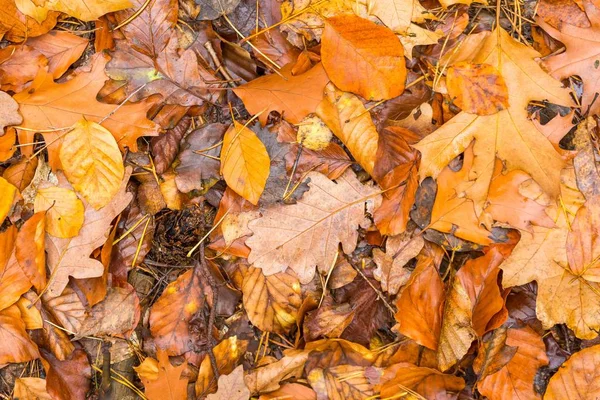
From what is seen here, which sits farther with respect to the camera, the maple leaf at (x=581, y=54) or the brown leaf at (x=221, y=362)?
the brown leaf at (x=221, y=362)

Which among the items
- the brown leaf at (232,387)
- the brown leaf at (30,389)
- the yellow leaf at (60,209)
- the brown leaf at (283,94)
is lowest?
the brown leaf at (232,387)

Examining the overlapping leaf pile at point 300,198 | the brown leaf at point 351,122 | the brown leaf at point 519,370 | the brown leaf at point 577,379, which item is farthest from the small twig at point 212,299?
the brown leaf at point 577,379

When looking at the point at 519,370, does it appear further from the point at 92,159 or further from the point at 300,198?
the point at 92,159

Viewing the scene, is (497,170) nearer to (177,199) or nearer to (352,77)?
(352,77)

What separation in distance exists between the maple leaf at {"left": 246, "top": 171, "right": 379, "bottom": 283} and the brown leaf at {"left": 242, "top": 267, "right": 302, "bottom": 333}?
2.2 inches

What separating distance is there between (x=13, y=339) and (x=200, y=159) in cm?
98

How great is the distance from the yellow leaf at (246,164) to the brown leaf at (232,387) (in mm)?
661

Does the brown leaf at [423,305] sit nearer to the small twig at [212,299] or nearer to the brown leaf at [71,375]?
the small twig at [212,299]

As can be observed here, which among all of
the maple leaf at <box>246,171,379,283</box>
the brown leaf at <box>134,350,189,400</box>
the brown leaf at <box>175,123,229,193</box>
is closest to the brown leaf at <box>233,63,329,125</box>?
the brown leaf at <box>175,123,229,193</box>

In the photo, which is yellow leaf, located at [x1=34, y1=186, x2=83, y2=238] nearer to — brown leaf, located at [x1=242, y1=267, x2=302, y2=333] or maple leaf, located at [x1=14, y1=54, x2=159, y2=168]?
maple leaf, located at [x1=14, y1=54, x2=159, y2=168]

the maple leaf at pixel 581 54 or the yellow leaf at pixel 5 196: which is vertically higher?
the maple leaf at pixel 581 54

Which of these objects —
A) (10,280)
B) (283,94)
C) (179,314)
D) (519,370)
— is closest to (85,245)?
(10,280)

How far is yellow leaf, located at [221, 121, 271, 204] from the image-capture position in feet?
6.22

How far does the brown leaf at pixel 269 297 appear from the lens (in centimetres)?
200
